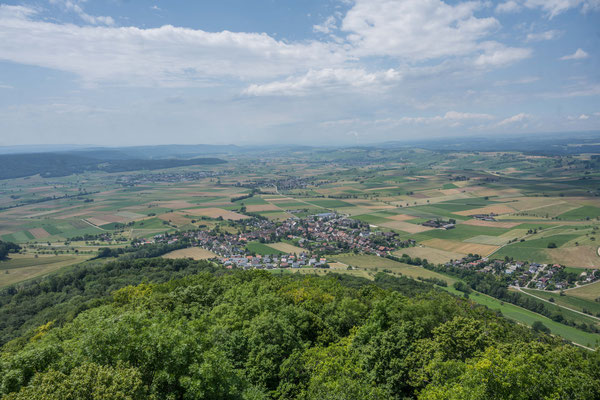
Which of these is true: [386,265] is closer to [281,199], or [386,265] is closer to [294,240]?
[294,240]

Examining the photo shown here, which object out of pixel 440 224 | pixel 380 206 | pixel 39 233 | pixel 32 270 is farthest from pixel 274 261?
pixel 39 233

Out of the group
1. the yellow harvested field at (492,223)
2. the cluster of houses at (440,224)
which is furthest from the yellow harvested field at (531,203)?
the cluster of houses at (440,224)

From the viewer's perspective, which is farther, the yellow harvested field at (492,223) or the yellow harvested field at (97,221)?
the yellow harvested field at (97,221)

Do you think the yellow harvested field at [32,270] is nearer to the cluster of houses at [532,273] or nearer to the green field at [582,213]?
the cluster of houses at [532,273]

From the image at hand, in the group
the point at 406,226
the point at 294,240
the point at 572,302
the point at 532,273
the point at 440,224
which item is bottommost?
the point at 294,240

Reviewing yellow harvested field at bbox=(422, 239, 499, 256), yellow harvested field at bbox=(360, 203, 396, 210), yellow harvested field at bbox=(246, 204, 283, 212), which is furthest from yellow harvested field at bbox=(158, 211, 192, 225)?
yellow harvested field at bbox=(422, 239, 499, 256)

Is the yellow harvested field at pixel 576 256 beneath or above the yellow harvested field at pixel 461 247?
above

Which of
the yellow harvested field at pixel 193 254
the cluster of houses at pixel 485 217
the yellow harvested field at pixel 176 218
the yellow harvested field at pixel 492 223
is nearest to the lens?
the yellow harvested field at pixel 193 254
